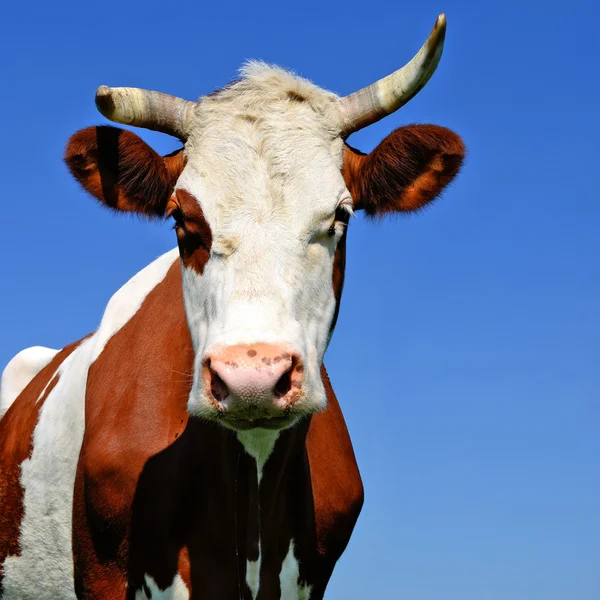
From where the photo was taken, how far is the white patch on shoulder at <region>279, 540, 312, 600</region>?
21.3 ft

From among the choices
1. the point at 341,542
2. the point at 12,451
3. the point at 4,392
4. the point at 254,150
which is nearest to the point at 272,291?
the point at 254,150

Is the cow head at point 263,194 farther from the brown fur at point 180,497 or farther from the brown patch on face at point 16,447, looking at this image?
the brown patch on face at point 16,447

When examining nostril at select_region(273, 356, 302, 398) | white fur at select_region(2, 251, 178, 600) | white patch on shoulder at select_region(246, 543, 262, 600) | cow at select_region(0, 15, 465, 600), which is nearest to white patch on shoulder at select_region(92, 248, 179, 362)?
white fur at select_region(2, 251, 178, 600)

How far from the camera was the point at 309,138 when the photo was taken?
20.4 ft

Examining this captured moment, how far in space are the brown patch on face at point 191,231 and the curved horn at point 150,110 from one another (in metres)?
0.62

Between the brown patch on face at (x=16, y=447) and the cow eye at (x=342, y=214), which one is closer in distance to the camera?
the cow eye at (x=342, y=214)

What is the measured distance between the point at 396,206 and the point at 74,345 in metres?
3.43

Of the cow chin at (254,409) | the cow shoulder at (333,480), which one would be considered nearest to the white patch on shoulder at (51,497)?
the cow shoulder at (333,480)

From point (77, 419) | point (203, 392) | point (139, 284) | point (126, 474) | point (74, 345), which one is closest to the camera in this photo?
point (203, 392)

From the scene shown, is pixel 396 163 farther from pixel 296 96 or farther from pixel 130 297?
pixel 130 297

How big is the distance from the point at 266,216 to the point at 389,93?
132 centimetres

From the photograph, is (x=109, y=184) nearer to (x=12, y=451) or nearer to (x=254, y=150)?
(x=254, y=150)

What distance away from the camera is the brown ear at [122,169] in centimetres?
650

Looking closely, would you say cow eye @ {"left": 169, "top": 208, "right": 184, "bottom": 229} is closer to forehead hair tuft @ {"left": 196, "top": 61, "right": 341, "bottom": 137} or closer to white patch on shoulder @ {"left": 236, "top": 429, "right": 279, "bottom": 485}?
forehead hair tuft @ {"left": 196, "top": 61, "right": 341, "bottom": 137}
